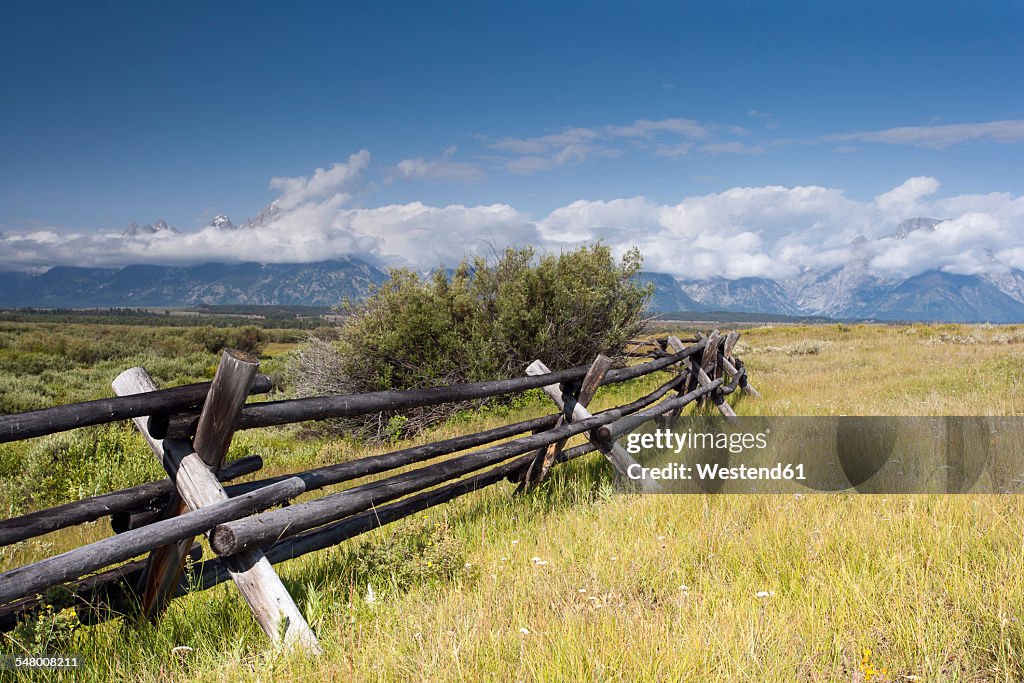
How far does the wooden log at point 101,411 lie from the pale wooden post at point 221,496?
0.12 meters

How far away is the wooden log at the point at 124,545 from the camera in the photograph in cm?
190

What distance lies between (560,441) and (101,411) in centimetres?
321

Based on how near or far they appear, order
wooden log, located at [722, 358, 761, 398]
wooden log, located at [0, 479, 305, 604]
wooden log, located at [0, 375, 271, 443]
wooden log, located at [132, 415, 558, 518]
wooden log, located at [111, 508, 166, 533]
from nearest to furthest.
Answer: wooden log, located at [0, 479, 305, 604]
wooden log, located at [0, 375, 271, 443]
wooden log, located at [111, 508, 166, 533]
wooden log, located at [132, 415, 558, 518]
wooden log, located at [722, 358, 761, 398]

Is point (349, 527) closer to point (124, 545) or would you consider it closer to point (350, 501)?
point (350, 501)

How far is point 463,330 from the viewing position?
1171 cm

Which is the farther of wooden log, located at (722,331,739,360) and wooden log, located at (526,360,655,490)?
wooden log, located at (722,331,739,360)

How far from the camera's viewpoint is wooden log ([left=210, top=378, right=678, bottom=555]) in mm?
2373

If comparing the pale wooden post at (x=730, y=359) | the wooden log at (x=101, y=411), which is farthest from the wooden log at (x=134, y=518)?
the pale wooden post at (x=730, y=359)

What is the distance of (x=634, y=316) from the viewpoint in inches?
529

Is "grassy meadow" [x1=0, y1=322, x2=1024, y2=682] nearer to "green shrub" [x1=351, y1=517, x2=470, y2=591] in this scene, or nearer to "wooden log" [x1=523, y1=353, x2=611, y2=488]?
"green shrub" [x1=351, y1=517, x2=470, y2=591]

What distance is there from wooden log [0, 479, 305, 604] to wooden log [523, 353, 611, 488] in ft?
8.04

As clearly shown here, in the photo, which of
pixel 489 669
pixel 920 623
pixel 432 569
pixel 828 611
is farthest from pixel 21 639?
pixel 920 623

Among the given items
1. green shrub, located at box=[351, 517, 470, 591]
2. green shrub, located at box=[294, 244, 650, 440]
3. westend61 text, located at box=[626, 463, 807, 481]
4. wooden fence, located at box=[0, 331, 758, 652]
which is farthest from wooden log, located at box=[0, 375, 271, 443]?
green shrub, located at box=[294, 244, 650, 440]

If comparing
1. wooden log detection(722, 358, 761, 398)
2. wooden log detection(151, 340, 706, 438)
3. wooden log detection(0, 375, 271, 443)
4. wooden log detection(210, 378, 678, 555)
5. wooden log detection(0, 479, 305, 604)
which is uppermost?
wooden log detection(0, 375, 271, 443)
